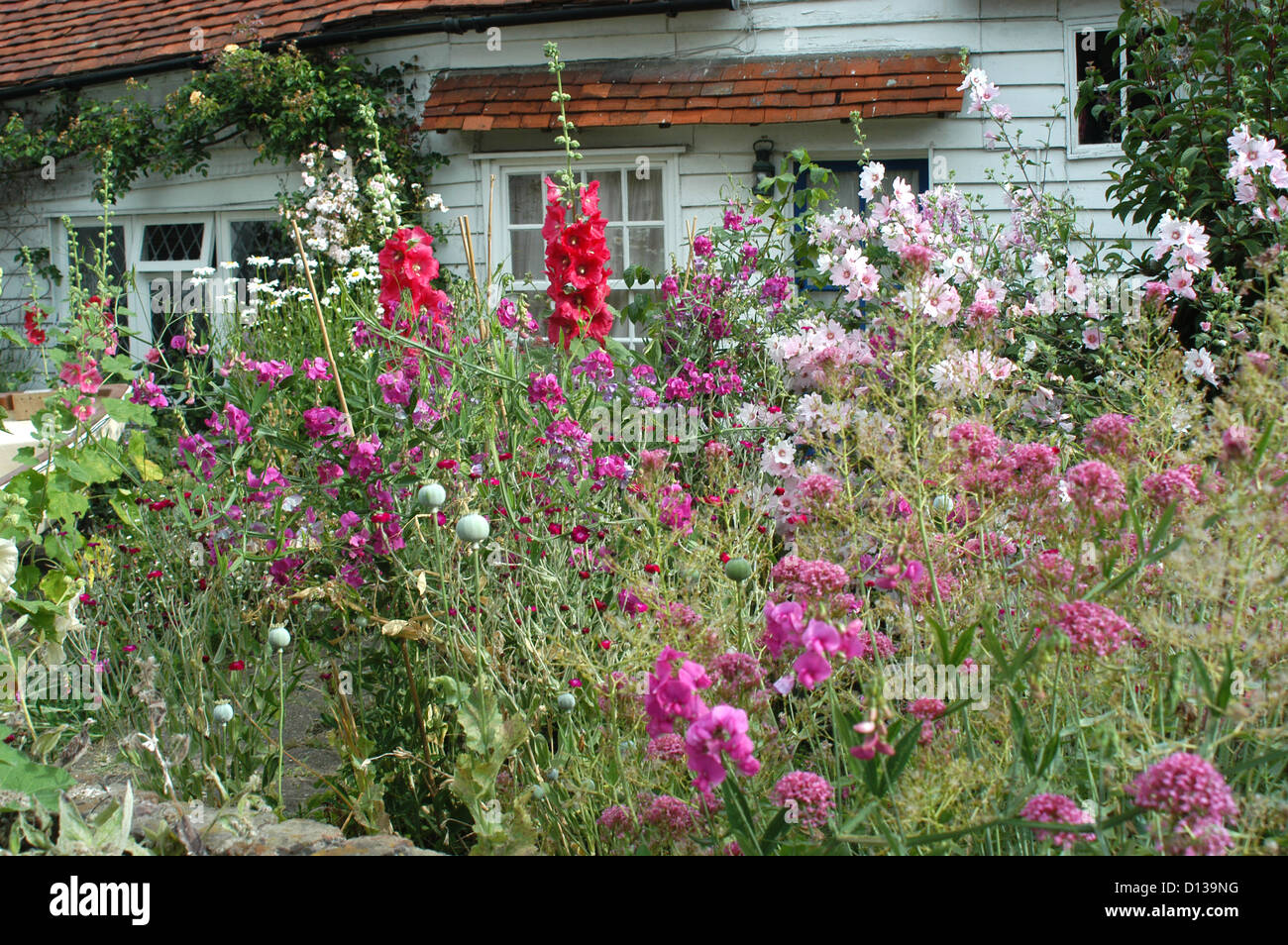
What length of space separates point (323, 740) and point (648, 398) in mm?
1294

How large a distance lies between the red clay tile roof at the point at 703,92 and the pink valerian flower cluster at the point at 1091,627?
5697 mm

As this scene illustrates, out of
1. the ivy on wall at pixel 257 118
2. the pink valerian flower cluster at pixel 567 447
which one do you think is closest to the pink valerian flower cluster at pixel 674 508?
the pink valerian flower cluster at pixel 567 447

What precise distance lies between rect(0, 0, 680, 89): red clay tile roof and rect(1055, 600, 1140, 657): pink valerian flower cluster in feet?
21.7

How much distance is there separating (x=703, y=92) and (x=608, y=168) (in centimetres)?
85

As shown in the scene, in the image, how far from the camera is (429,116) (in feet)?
23.8

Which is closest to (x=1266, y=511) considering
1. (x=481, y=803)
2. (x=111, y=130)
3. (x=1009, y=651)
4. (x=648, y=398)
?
(x=1009, y=651)

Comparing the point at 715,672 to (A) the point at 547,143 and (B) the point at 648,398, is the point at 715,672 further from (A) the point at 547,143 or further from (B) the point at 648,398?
(A) the point at 547,143

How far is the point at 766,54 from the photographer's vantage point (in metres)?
7.03

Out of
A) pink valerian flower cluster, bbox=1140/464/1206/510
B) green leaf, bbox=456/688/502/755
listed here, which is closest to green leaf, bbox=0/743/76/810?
green leaf, bbox=456/688/502/755

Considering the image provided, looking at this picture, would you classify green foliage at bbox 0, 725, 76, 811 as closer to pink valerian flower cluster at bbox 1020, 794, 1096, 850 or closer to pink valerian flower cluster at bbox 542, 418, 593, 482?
pink valerian flower cluster at bbox 542, 418, 593, 482

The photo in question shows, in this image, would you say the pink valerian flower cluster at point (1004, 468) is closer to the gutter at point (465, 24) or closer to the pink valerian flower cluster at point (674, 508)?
the pink valerian flower cluster at point (674, 508)

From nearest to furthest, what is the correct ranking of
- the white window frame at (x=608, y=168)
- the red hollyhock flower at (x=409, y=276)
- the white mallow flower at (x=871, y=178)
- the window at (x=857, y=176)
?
1. the red hollyhock flower at (x=409, y=276)
2. the white mallow flower at (x=871, y=178)
3. the window at (x=857, y=176)
4. the white window frame at (x=608, y=168)

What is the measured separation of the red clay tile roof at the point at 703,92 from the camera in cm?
650

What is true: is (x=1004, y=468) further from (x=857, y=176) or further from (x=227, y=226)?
(x=227, y=226)
